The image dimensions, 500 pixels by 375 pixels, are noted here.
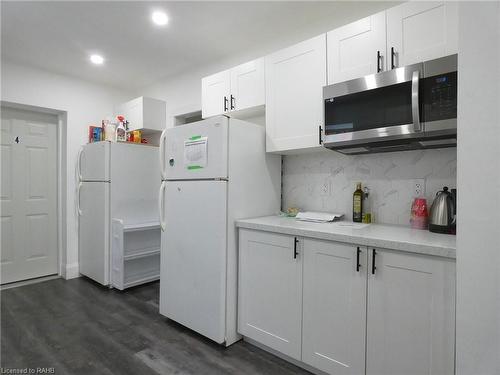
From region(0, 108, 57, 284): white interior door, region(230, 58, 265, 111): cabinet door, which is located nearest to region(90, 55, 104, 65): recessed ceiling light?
region(0, 108, 57, 284): white interior door

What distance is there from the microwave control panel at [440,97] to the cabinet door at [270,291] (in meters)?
1.06

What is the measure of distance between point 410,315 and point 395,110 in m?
1.10

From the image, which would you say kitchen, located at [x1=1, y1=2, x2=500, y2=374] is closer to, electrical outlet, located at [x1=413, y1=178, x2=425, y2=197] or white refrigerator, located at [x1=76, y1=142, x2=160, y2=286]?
electrical outlet, located at [x1=413, y1=178, x2=425, y2=197]

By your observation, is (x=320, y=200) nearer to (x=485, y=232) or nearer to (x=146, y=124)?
(x=485, y=232)

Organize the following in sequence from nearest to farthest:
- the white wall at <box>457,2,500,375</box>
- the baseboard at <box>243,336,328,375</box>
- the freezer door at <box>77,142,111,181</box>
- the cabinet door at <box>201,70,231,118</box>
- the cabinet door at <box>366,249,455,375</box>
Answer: the white wall at <box>457,2,500,375</box> → the cabinet door at <box>366,249,455,375</box> → the baseboard at <box>243,336,328,375</box> → the cabinet door at <box>201,70,231,118</box> → the freezer door at <box>77,142,111,181</box>

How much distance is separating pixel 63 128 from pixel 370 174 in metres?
3.74

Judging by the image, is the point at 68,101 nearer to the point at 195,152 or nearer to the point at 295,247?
the point at 195,152

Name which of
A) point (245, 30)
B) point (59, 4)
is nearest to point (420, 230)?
point (245, 30)

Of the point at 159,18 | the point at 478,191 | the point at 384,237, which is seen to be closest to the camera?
the point at 478,191

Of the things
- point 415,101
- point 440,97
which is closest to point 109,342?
point 415,101

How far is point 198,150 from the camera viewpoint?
220cm

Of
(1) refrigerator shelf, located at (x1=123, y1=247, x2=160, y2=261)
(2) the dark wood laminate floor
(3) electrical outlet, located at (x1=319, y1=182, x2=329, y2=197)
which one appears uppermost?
(3) electrical outlet, located at (x1=319, y1=182, x2=329, y2=197)

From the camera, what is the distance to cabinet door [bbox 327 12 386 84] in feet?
5.96

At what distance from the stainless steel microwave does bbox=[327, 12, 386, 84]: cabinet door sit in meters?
0.14
